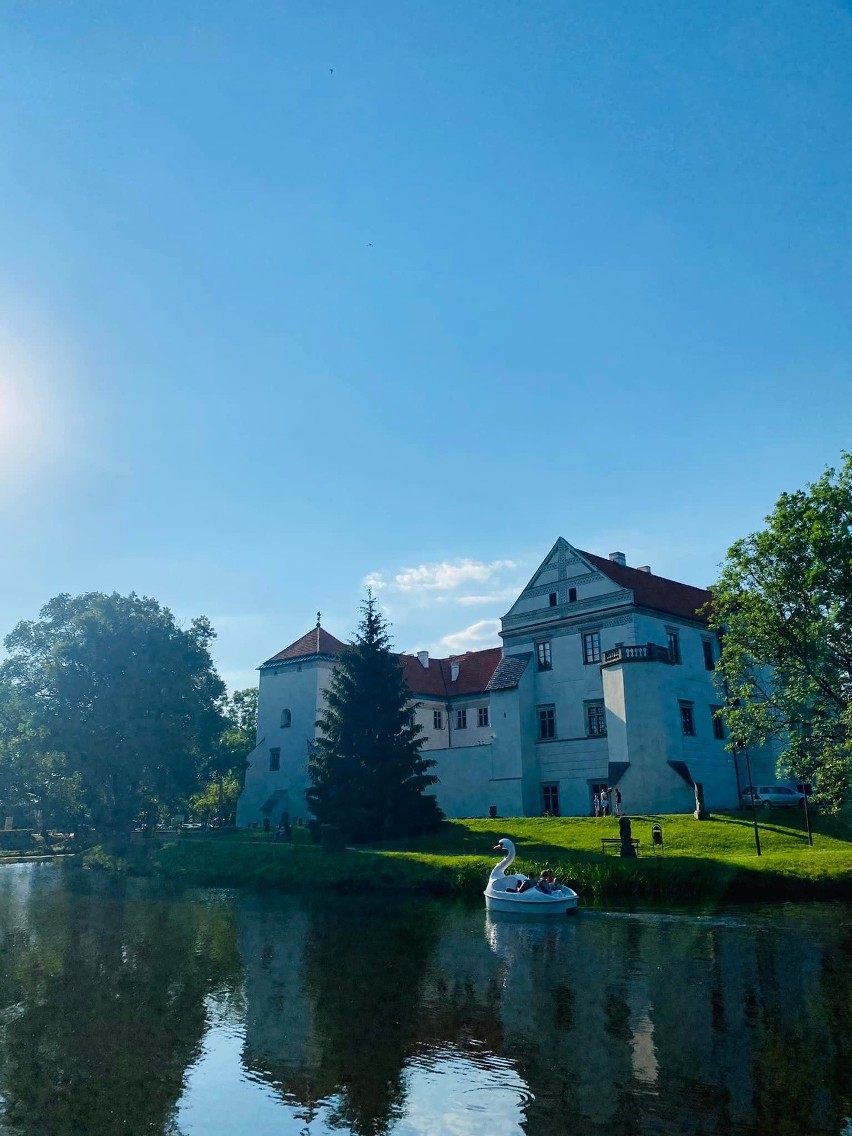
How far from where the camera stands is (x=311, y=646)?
59.4m

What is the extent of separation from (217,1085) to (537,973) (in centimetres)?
763

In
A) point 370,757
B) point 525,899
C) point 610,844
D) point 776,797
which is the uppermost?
point 370,757

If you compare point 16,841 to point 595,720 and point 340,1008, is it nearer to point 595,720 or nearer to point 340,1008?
point 595,720

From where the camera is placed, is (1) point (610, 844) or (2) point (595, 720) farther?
(2) point (595, 720)

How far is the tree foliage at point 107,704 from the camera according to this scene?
51.7m

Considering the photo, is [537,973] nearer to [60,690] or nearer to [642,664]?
[642,664]

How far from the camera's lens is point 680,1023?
12.5m

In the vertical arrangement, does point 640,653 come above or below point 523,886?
above

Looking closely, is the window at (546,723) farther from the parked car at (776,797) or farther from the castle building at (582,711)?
the parked car at (776,797)

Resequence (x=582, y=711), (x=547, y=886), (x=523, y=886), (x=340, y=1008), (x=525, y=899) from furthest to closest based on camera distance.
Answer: (x=582, y=711) → (x=523, y=886) → (x=547, y=886) → (x=525, y=899) → (x=340, y=1008)

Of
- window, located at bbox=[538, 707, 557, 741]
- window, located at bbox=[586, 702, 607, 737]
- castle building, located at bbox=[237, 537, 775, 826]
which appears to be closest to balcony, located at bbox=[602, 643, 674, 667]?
castle building, located at bbox=[237, 537, 775, 826]

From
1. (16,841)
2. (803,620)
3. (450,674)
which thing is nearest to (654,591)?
(803,620)

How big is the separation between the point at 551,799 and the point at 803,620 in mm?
21230

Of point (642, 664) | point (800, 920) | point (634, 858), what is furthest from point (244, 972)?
point (642, 664)
